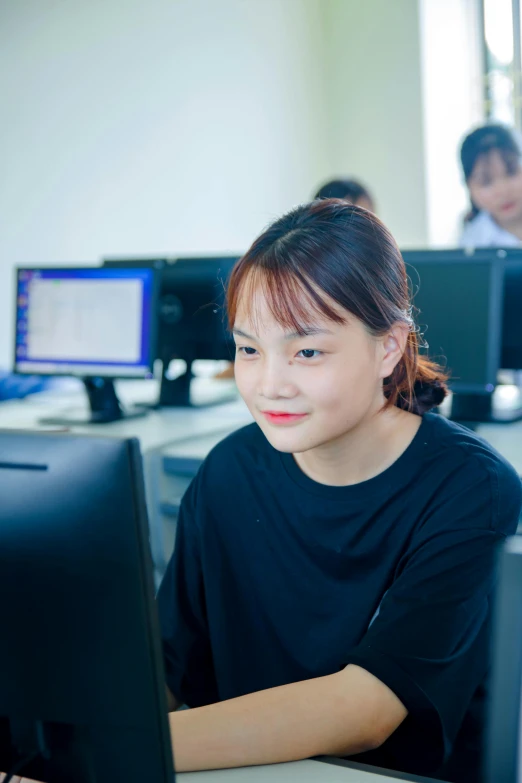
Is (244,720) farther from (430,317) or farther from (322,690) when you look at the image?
(430,317)

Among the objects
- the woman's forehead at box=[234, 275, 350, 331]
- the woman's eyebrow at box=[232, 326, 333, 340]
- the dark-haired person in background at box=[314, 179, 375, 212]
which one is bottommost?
the woman's eyebrow at box=[232, 326, 333, 340]

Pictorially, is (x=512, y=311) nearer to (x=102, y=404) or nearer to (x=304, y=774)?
(x=102, y=404)

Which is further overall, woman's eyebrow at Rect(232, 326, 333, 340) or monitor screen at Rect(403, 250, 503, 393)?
monitor screen at Rect(403, 250, 503, 393)

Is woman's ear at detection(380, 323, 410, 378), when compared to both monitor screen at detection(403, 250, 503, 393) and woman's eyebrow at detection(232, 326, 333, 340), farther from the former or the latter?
monitor screen at detection(403, 250, 503, 393)

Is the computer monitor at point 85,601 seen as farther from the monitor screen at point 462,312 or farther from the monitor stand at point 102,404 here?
the monitor stand at point 102,404

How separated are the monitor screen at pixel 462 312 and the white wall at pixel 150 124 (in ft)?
6.64

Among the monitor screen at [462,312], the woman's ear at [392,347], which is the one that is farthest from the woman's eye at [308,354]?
the monitor screen at [462,312]

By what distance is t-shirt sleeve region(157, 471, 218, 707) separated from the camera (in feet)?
3.85

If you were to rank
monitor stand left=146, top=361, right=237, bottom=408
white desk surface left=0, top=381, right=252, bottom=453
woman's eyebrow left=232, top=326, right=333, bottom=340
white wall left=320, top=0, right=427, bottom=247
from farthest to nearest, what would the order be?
1. white wall left=320, top=0, right=427, bottom=247
2. monitor stand left=146, top=361, right=237, bottom=408
3. white desk surface left=0, top=381, right=252, bottom=453
4. woman's eyebrow left=232, top=326, right=333, bottom=340

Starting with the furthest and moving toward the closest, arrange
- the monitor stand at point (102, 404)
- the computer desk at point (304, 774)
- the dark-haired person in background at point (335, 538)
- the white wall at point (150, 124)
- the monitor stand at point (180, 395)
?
the white wall at point (150, 124) → the monitor stand at point (180, 395) → the monitor stand at point (102, 404) → the dark-haired person in background at point (335, 538) → the computer desk at point (304, 774)

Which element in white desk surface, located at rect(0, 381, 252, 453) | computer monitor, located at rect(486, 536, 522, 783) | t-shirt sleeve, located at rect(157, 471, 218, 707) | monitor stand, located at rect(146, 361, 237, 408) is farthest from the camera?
monitor stand, located at rect(146, 361, 237, 408)

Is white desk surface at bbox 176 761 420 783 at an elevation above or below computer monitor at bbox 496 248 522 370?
below

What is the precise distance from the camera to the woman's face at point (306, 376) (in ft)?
3.44

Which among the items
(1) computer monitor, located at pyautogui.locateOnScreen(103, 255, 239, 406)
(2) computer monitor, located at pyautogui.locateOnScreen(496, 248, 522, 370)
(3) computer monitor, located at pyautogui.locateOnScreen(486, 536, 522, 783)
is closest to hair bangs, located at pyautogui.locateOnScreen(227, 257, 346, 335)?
(3) computer monitor, located at pyautogui.locateOnScreen(486, 536, 522, 783)
